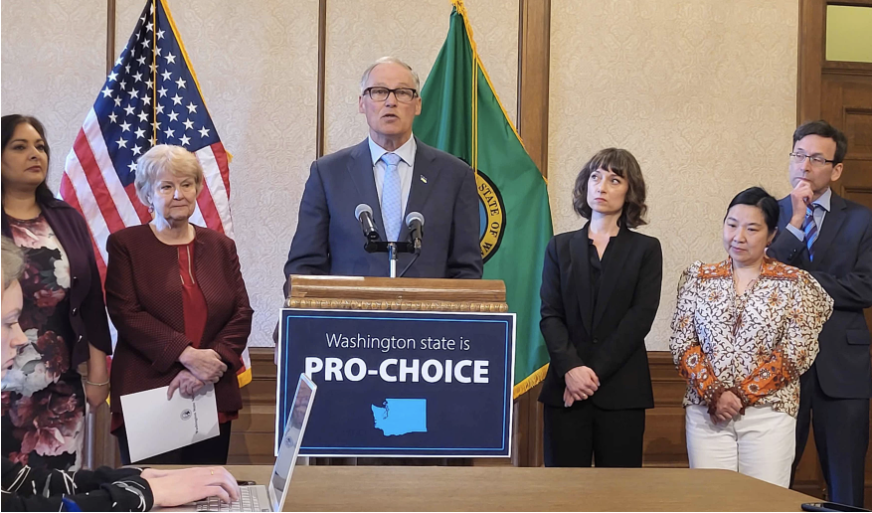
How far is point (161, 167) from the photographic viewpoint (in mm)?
2957

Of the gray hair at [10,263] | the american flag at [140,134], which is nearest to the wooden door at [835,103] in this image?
the american flag at [140,134]

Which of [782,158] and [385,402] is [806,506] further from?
[782,158]

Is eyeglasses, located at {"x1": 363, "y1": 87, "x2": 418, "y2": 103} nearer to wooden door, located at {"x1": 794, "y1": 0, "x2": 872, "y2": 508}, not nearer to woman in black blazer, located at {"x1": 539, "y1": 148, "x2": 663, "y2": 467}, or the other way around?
woman in black blazer, located at {"x1": 539, "y1": 148, "x2": 663, "y2": 467}

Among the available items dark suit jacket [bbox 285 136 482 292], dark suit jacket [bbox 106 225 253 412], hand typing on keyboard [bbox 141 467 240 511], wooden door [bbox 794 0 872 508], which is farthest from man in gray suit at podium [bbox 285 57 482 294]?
wooden door [bbox 794 0 872 508]

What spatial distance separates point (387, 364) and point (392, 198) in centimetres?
91

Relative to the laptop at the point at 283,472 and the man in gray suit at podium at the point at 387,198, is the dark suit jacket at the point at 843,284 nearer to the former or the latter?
the man in gray suit at podium at the point at 387,198

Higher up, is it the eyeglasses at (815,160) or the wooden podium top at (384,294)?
the eyeglasses at (815,160)

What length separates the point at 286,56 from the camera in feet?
13.8

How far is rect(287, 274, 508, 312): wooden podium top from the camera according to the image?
194 cm

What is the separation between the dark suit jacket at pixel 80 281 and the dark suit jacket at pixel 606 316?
4.91ft

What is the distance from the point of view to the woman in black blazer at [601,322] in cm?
295

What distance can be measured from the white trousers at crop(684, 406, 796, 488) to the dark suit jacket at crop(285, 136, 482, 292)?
1000mm

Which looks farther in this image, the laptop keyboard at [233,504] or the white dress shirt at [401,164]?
the white dress shirt at [401,164]

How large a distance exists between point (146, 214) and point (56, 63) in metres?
0.98
